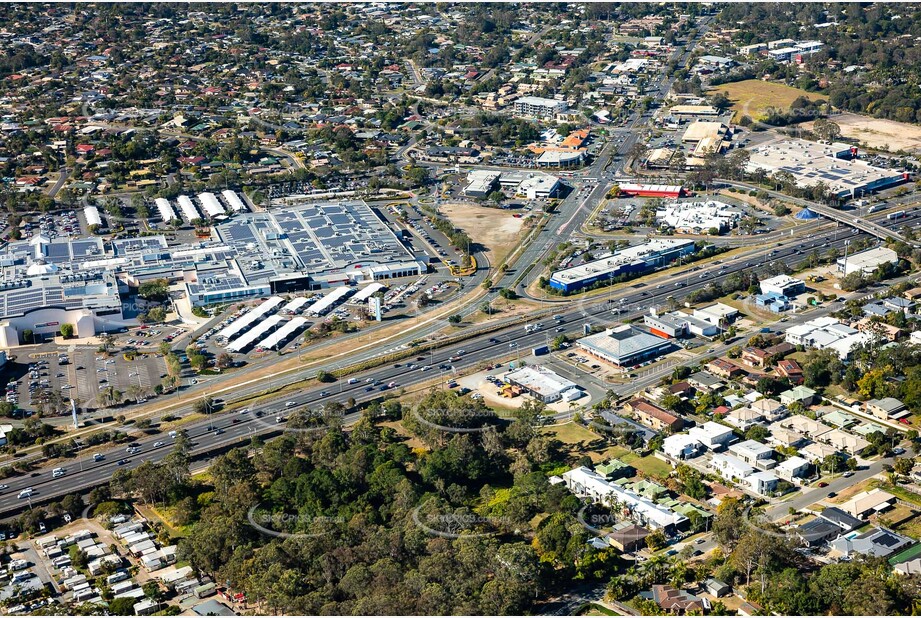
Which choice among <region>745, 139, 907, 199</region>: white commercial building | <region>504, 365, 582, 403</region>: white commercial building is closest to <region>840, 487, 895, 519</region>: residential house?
<region>504, 365, 582, 403</region>: white commercial building

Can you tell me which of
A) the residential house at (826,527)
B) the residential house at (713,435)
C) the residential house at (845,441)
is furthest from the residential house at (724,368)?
the residential house at (826,527)

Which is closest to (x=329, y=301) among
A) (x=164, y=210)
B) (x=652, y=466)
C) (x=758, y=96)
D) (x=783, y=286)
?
(x=164, y=210)

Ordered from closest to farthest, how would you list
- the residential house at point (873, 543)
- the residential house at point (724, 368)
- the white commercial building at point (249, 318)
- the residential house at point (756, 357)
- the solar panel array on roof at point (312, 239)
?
1. the residential house at point (873, 543)
2. the residential house at point (724, 368)
3. the residential house at point (756, 357)
4. the white commercial building at point (249, 318)
5. the solar panel array on roof at point (312, 239)

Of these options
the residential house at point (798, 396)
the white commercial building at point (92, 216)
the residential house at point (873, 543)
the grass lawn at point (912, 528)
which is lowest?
the grass lawn at point (912, 528)

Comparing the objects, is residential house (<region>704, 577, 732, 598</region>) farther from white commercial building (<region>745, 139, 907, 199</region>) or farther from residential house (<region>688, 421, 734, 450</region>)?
white commercial building (<region>745, 139, 907, 199</region>)

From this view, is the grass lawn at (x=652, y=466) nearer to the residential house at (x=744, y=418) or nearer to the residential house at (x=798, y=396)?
the residential house at (x=744, y=418)

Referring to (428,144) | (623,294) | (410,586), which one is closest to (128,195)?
(428,144)

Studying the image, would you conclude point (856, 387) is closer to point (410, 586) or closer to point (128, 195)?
point (410, 586)
